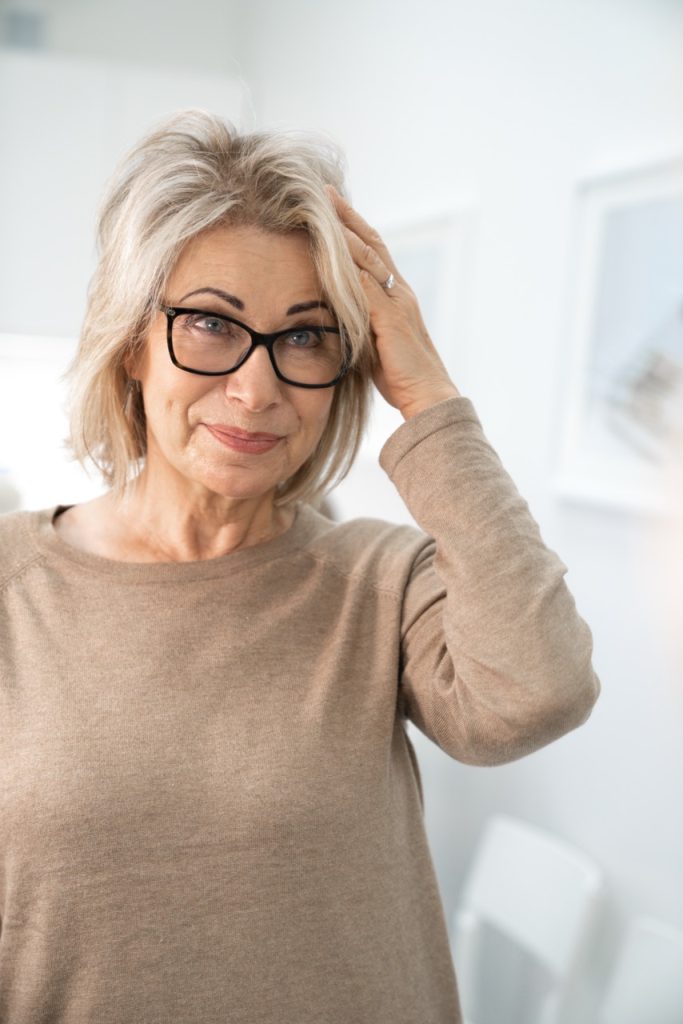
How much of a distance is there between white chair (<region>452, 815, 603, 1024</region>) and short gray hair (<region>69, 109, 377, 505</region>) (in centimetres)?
130

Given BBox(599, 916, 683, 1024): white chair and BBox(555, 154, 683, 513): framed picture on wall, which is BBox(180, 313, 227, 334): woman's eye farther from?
BBox(599, 916, 683, 1024): white chair

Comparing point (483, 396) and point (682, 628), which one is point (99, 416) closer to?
point (682, 628)

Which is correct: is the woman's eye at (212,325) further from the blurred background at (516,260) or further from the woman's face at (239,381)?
the blurred background at (516,260)

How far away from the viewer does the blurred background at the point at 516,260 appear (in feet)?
6.39

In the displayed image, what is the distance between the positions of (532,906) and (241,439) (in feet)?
4.87

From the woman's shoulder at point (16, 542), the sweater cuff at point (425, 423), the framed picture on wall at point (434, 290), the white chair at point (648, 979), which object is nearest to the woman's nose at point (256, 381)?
the sweater cuff at point (425, 423)

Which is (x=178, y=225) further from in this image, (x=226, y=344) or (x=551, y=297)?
(x=551, y=297)

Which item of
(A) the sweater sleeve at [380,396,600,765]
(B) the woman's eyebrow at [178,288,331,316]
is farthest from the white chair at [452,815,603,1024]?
(B) the woman's eyebrow at [178,288,331,316]

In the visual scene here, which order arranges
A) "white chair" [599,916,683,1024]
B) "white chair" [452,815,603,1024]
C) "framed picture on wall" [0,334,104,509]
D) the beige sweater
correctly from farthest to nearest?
"framed picture on wall" [0,334,104,509] → "white chair" [452,815,603,1024] → "white chair" [599,916,683,1024] → the beige sweater

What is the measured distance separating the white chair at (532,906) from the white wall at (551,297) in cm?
6

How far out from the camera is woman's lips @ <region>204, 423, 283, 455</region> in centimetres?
112

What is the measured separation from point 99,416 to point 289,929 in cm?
60

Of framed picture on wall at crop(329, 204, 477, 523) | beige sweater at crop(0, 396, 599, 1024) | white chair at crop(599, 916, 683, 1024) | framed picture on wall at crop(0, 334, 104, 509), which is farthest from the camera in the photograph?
framed picture on wall at crop(0, 334, 104, 509)

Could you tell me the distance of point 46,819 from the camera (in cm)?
102
